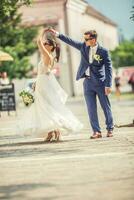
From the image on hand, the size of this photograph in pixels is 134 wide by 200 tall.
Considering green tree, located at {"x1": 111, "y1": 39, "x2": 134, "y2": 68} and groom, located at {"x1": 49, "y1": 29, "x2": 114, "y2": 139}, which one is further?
green tree, located at {"x1": 111, "y1": 39, "x2": 134, "y2": 68}

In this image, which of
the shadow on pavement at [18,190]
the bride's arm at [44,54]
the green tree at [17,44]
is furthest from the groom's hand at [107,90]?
the green tree at [17,44]

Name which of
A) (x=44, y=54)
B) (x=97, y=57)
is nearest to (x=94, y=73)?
(x=97, y=57)

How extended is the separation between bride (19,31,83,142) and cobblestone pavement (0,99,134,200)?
0.24m

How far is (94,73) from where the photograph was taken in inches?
543

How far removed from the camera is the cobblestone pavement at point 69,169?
7.55m

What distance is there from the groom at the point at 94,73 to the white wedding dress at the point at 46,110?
1.40ft

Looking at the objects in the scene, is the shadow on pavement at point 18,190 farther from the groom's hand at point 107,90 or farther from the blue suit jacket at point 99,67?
the blue suit jacket at point 99,67

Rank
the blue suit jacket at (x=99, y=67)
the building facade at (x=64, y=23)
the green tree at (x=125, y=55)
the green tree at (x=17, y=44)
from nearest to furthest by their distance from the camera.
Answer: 1. the blue suit jacket at (x=99, y=67)
2. the green tree at (x=17, y=44)
3. the building facade at (x=64, y=23)
4. the green tree at (x=125, y=55)

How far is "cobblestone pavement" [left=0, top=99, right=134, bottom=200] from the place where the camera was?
755 centimetres

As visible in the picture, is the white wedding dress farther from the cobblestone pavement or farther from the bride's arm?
the cobblestone pavement

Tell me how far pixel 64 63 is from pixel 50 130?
5400 centimetres

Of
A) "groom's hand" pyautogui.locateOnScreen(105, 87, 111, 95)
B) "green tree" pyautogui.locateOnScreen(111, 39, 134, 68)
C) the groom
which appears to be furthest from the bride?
"green tree" pyautogui.locateOnScreen(111, 39, 134, 68)

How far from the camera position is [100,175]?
340 inches

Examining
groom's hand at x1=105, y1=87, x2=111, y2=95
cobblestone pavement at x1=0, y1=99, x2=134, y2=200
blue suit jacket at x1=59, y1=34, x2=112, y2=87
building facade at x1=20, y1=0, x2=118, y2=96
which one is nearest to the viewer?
cobblestone pavement at x1=0, y1=99, x2=134, y2=200
